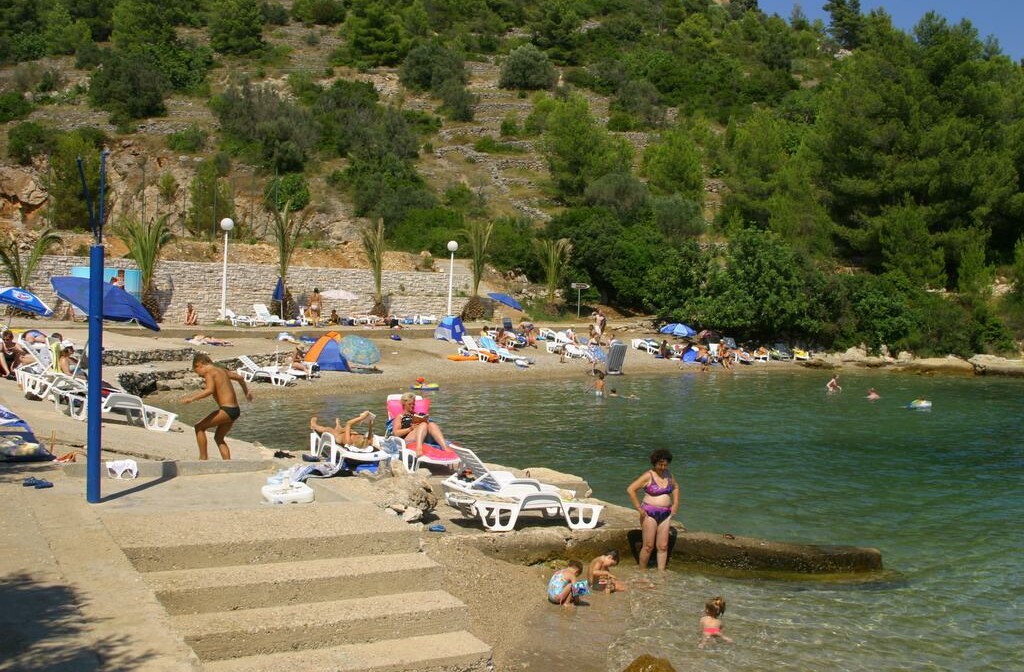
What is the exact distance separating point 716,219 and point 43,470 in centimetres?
4540

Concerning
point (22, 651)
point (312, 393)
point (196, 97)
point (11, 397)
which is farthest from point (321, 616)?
point (196, 97)

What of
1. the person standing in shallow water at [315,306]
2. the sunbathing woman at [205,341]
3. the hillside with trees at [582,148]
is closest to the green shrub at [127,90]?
the hillside with trees at [582,148]

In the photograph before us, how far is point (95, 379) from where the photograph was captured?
755 cm

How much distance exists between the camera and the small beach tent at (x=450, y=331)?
28438mm

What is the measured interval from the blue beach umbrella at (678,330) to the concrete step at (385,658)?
26790 millimetres

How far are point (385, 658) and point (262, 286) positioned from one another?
86.2 feet

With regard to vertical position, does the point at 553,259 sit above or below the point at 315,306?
above

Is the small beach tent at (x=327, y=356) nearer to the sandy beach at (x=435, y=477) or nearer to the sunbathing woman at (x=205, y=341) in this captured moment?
the sandy beach at (x=435, y=477)

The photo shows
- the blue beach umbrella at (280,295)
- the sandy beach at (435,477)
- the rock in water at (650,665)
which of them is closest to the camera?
the rock in water at (650,665)

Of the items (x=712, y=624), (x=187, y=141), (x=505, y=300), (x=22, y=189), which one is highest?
(x=187, y=141)

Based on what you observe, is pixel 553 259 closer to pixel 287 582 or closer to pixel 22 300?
pixel 22 300

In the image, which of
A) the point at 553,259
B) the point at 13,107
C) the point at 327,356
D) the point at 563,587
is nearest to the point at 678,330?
the point at 553,259

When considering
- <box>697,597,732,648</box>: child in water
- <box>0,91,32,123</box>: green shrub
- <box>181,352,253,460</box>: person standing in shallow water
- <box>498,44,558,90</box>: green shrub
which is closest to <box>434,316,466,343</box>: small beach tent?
<box>181,352,253,460</box>: person standing in shallow water

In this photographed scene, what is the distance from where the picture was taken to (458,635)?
646cm
